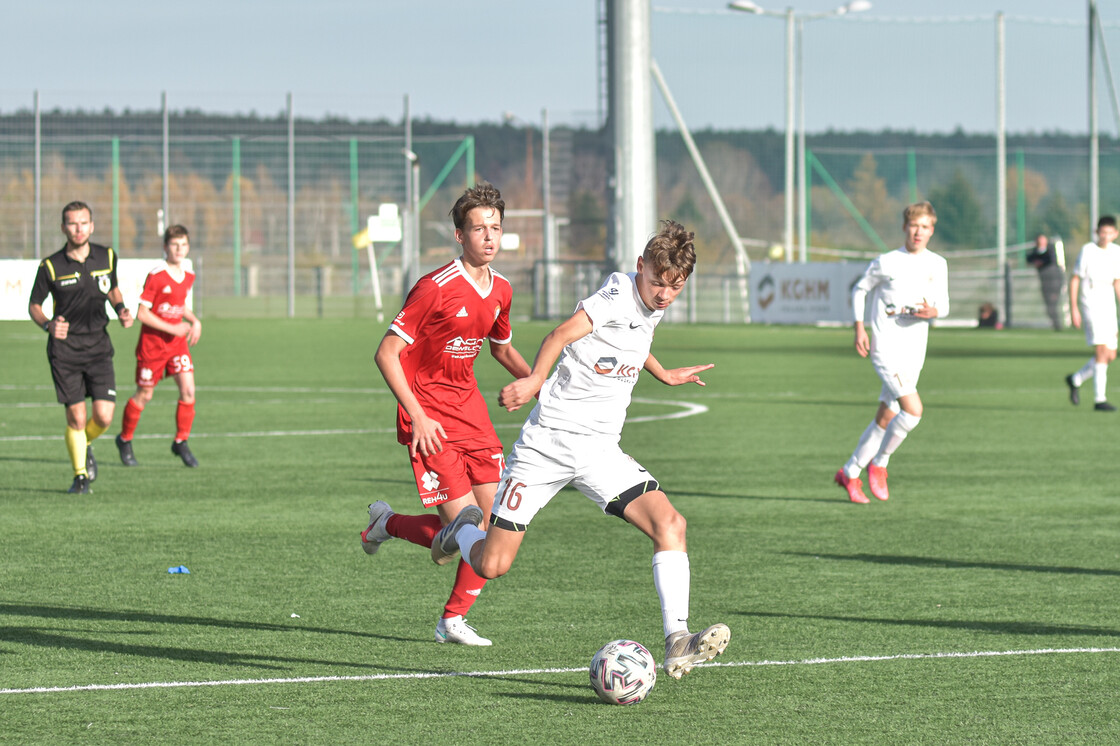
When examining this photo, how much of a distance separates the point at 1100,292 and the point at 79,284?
11.3m

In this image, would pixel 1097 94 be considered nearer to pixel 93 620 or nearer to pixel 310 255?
pixel 310 255

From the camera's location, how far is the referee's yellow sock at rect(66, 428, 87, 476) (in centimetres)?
1174

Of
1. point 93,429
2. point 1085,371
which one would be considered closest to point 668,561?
point 93,429

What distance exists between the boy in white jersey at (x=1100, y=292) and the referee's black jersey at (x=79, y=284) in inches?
417

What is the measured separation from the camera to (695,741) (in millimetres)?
5301

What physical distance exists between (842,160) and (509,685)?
50.3 m

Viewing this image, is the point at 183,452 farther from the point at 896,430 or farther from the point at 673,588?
the point at 673,588

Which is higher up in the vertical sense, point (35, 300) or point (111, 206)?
point (111, 206)

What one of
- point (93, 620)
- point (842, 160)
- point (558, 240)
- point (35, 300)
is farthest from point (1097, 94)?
point (93, 620)

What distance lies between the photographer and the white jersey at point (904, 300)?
37.4 ft

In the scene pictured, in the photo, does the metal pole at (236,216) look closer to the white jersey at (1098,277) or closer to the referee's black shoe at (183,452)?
the white jersey at (1098,277)

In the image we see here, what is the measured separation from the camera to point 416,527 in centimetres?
689

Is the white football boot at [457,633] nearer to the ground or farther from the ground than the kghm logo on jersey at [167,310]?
nearer to the ground

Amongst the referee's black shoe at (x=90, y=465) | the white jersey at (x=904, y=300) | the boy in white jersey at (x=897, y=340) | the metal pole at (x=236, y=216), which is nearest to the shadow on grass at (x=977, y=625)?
the boy in white jersey at (x=897, y=340)
